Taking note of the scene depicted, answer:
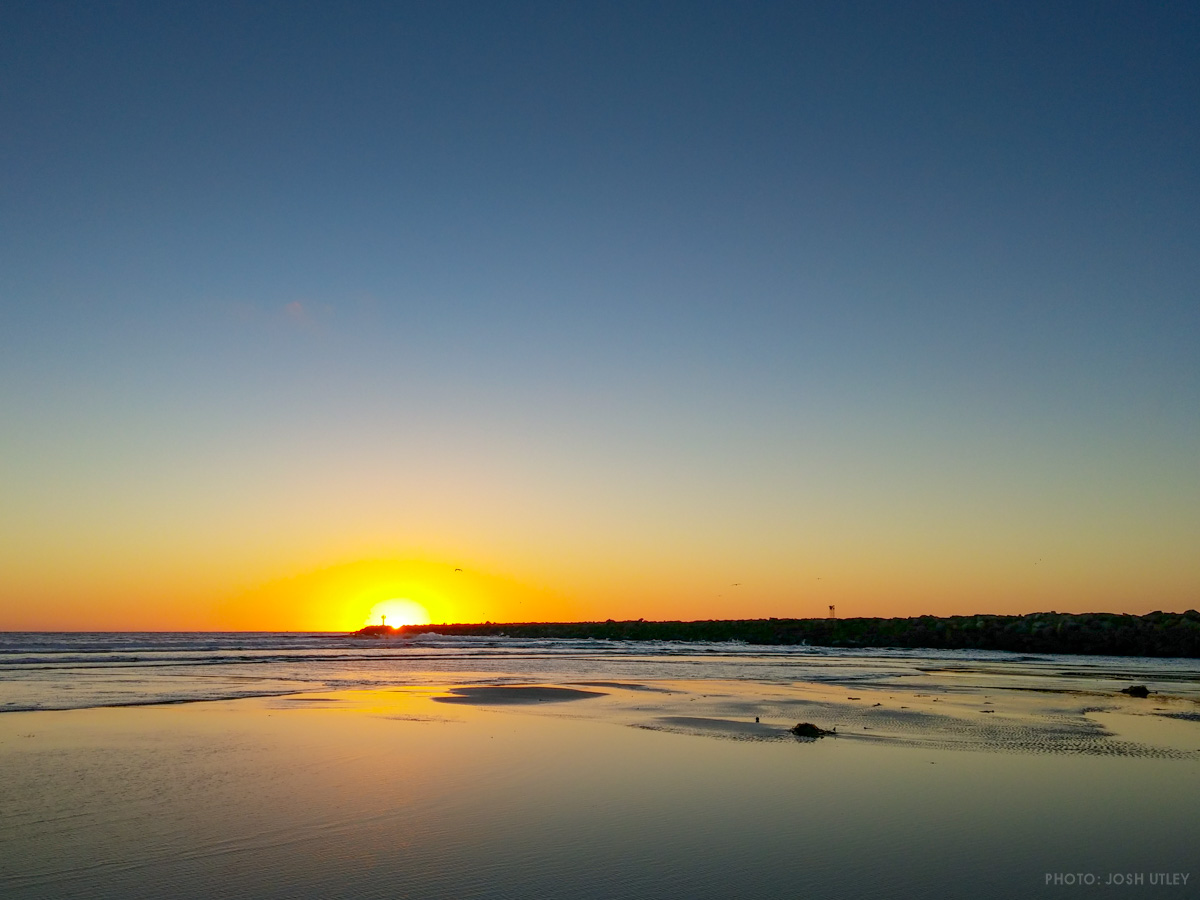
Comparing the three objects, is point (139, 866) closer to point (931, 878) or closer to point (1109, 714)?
point (931, 878)

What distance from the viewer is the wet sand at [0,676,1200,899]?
604cm

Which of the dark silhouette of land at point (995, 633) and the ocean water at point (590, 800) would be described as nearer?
the ocean water at point (590, 800)

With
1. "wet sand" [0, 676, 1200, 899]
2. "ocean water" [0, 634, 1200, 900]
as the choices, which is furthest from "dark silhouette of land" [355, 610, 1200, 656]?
"wet sand" [0, 676, 1200, 899]

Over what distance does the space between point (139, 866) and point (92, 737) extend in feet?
24.5

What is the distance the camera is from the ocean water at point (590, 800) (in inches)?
238

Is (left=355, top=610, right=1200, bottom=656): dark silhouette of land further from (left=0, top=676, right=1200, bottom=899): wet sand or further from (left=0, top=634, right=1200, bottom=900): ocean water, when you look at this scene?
(left=0, top=676, right=1200, bottom=899): wet sand

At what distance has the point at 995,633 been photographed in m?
62.8

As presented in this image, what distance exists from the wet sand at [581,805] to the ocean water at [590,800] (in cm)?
4

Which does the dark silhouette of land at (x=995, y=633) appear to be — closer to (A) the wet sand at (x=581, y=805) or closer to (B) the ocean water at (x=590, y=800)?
(B) the ocean water at (x=590, y=800)

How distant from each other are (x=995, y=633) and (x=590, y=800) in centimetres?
6352

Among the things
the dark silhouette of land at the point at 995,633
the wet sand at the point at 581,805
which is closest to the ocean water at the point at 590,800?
the wet sand at the point at 581,805

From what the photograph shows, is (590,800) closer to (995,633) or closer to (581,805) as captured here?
(581,805)

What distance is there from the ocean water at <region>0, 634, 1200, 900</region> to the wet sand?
4 centimetres

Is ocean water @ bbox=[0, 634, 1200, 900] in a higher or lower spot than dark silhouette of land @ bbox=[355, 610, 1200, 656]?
higher
